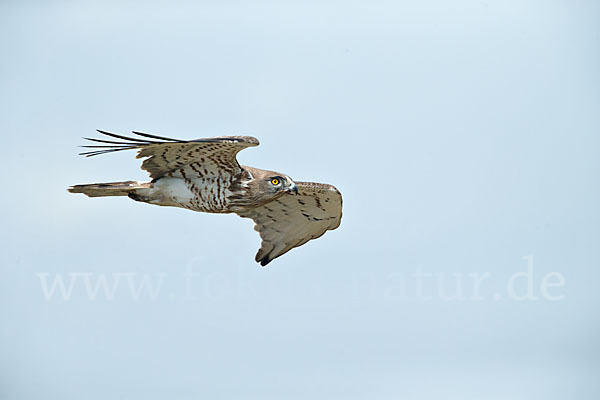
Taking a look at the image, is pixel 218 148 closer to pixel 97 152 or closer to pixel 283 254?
pixel 97 152

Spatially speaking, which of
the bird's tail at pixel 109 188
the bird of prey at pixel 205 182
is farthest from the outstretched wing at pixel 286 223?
the bird's tail at pixel 109 188

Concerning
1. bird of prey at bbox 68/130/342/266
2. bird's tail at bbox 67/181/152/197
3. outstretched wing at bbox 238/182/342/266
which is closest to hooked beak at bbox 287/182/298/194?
bird of prey at bbox 68/130/342/266

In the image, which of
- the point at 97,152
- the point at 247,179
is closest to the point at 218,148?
the point at 247,179

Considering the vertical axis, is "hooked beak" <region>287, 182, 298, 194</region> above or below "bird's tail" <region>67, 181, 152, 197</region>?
above

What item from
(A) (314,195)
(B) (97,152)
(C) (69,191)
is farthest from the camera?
(A) (314,195)

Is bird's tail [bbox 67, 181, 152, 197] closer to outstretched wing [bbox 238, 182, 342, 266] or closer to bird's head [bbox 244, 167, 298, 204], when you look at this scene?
bird's head [bbox 244, 167, 298, 204]

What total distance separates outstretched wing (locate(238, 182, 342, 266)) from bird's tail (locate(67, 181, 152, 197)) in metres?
2.21

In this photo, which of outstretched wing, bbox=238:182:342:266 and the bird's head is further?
Answer: outstretched wing, bbox=238:182:342:266

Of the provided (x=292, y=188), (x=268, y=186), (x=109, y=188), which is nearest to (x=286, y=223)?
(x=292, y=188)

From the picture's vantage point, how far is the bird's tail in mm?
14773

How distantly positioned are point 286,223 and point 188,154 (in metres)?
2.67

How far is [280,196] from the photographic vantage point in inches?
605

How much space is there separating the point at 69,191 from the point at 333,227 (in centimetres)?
446

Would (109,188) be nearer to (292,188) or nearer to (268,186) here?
(268,186)
